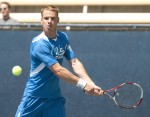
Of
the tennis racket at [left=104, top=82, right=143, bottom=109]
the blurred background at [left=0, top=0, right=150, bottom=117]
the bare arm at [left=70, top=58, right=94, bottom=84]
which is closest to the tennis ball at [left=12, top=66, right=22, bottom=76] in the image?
the blurred background at [left=0, top=0, right=150, bottom=117]

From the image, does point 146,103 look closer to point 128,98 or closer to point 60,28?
point 128,98

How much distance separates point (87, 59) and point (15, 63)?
1041 mm

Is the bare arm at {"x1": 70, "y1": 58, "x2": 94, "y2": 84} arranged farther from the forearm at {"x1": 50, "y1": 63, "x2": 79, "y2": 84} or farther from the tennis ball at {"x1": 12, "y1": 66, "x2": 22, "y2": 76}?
the tennis ball at {"x1": 12, "y1": 66, "x2": 22, "y2": 76}

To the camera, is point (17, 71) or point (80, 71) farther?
point (17, 71)

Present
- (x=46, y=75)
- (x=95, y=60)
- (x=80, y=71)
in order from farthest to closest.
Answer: (x=95, y=60) → (x=80, y=71) → (x=46, y=75)

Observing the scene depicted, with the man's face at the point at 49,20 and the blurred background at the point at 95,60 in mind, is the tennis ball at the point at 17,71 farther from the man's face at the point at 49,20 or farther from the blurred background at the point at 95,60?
the man's face at the point at 49,20

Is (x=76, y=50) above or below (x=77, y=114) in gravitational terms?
above

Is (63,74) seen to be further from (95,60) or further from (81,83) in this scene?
(95,60)

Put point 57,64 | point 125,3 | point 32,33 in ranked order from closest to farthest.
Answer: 1. point 57,64
2. point 32,33
3. point 125,3

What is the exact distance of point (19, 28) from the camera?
7344mm

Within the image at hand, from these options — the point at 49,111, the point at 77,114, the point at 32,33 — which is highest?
the point at 32,33

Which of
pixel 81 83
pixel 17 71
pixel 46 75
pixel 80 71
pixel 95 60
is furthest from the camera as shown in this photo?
pixel 17 71

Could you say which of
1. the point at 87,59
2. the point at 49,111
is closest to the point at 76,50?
the point at 87,59

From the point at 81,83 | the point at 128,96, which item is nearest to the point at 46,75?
the point at 81,83
